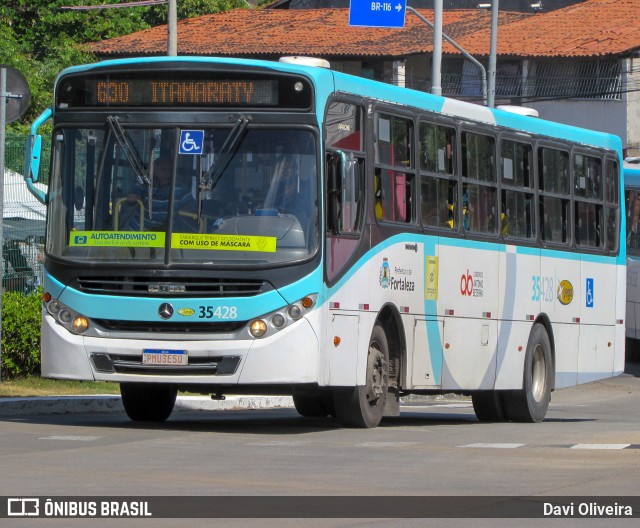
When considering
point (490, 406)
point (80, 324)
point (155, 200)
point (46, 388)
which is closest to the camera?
point (155, 200)

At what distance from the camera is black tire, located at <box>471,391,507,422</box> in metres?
18.3

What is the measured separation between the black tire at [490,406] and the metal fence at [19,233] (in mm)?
6961

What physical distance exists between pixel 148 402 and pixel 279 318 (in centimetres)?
263

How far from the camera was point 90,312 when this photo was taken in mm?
13914

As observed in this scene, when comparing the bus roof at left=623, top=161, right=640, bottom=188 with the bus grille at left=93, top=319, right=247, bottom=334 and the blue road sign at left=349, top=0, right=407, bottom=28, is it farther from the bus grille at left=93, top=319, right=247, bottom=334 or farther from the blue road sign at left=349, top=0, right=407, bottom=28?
the bus grille at left=93, top=319, right=247, bottom=334

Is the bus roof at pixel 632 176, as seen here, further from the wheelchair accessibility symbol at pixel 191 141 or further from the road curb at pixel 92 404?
the wheelchair accessibility symbol at pixel 191 141

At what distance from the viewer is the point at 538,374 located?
18531 mm

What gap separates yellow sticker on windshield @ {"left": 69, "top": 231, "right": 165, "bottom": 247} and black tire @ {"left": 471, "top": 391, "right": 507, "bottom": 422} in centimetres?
566

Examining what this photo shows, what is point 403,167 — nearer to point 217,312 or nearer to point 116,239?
point 217,312

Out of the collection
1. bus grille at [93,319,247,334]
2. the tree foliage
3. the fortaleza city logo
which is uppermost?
the tree foliage

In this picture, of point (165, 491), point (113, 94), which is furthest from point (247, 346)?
point (165, 491)

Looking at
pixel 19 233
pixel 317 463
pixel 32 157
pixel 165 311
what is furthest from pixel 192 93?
pixel 19 233

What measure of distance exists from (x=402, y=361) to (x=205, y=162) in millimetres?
2815

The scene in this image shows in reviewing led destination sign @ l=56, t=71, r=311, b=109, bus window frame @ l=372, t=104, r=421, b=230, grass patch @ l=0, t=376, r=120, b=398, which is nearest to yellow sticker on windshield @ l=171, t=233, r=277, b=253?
led destination sign @ l=56, t=71, r=311, b=109
